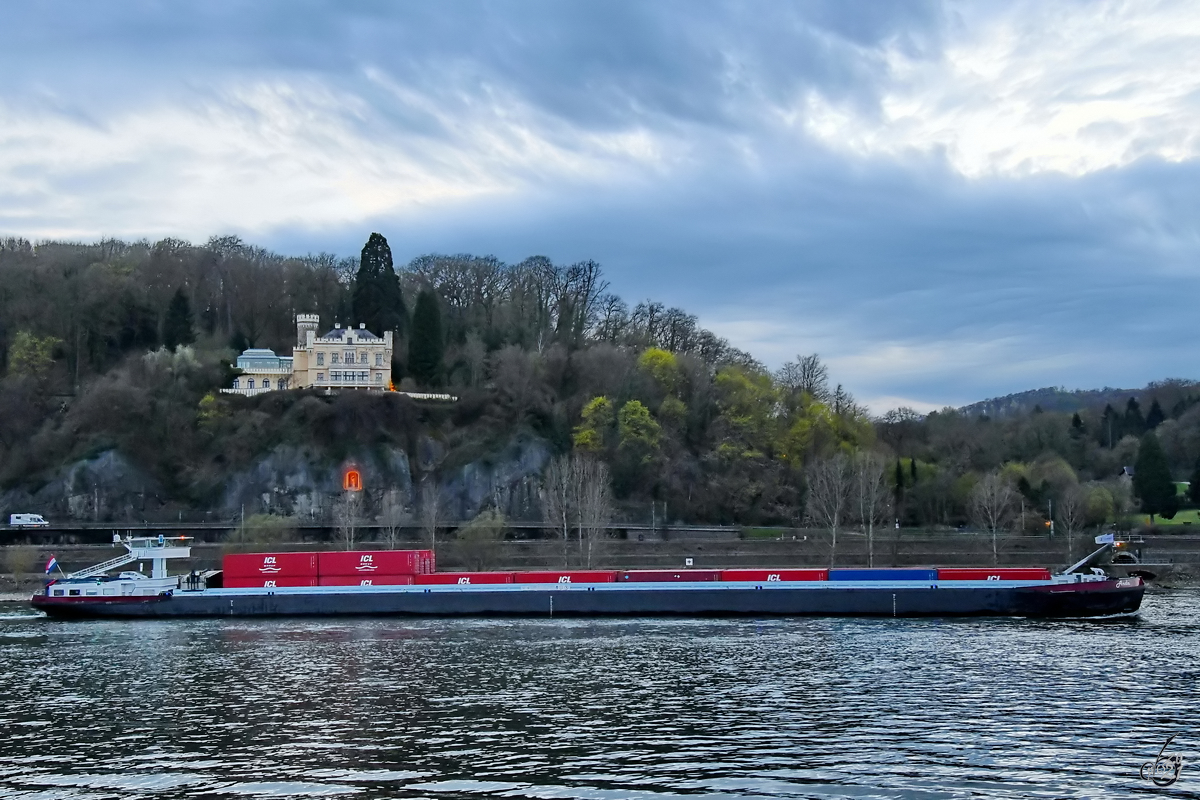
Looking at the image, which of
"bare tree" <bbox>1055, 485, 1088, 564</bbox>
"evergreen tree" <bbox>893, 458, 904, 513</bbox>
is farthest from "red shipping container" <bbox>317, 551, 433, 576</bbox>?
"evergreen tree" <bbox>893, 458, 904, 513</bbox>

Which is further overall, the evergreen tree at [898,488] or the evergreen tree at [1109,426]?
the evergreen tree at [1109,426]

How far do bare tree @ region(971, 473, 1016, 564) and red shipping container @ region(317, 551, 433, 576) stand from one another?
52.8 m

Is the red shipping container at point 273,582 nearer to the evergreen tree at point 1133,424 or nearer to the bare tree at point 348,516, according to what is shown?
the bare tree at point 348,516

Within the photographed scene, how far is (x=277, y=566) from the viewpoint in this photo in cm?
7462

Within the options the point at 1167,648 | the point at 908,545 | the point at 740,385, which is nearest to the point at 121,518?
the point at 740,385

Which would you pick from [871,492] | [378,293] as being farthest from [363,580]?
[378,293]

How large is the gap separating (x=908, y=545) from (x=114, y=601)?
63120 mm

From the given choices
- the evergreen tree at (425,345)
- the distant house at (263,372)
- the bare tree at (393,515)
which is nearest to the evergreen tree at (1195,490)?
the bare tree at (393,515)

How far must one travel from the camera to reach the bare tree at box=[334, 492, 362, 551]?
10069 cm

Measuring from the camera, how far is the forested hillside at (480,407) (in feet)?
385

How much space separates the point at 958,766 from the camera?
1100 inches

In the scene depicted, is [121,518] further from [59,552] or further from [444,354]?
[444,354]

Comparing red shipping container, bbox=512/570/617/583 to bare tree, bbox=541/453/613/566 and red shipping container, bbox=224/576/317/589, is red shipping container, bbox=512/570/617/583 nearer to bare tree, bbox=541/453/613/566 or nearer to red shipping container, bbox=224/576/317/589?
red shipping container, bbox=224/576/317/589

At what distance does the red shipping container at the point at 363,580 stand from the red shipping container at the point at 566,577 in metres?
7.05
